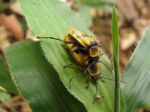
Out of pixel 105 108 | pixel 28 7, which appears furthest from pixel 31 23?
pixel 105 108

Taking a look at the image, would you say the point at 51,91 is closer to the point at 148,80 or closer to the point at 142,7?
the point at 148,80

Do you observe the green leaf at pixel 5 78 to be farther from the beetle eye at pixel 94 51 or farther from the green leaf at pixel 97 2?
the green leaf at pixel 97 2

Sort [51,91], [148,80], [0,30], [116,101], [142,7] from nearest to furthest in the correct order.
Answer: [116,101] → [51,91] → [148,80] → [0,30] → [142,7]

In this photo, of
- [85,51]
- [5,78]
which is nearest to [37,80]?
[5,78]

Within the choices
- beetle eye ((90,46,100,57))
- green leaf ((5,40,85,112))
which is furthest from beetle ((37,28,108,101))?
green leaf ((5,40,85,112))

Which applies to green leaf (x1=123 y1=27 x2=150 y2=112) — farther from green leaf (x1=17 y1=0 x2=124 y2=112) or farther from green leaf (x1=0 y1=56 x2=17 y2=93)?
green leaf (x1=0 y1=56 x2=17 y2=93)

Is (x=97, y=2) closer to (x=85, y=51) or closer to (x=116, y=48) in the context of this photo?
(x=85, y=51)

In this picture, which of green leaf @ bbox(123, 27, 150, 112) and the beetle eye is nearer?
the beetle eye
